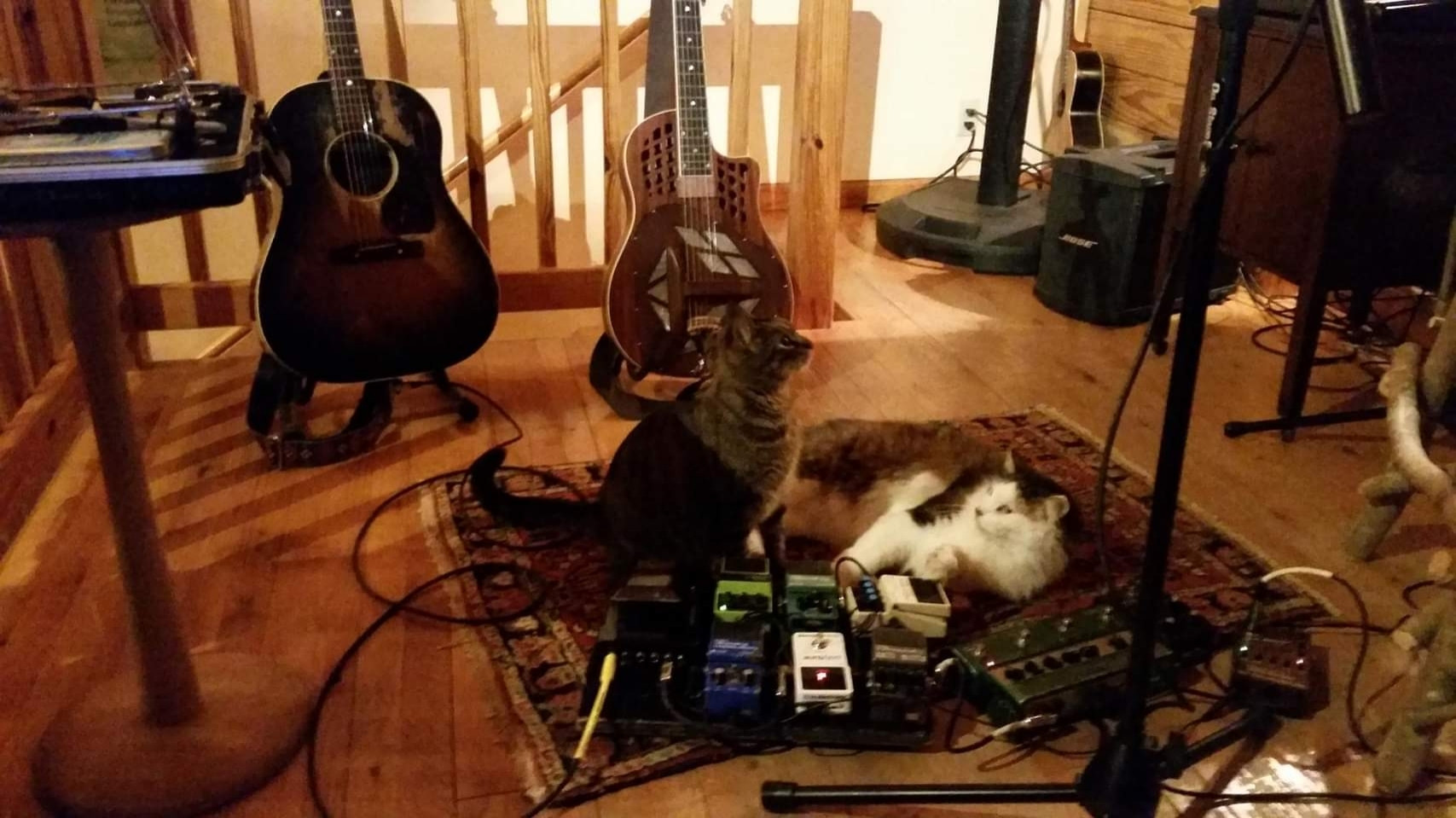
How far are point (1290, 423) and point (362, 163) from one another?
1863mm

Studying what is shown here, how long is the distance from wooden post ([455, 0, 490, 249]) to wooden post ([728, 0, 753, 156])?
56cm

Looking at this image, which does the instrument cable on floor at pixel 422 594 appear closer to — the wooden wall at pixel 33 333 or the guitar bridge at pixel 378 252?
the guitar bridge at pixel 378 252

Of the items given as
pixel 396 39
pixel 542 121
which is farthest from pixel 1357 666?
pixel 396 39

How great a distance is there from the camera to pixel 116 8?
2.39m

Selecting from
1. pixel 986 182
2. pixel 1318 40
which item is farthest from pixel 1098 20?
pixel 1318 40

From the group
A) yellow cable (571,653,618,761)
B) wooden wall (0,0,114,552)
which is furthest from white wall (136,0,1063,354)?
yellow cable (571,653,618,761)

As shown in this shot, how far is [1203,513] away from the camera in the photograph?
1879mm

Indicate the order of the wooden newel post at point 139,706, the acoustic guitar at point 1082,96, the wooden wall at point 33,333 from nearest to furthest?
the wooden newel post at point 139,706
the wooden wall at point 33,333
the acoustic guitar at point 1082,96

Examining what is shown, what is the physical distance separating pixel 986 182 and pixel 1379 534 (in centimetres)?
172

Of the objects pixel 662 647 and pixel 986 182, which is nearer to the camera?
pixel 662 647

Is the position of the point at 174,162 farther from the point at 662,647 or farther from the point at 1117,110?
the point at 1117,110

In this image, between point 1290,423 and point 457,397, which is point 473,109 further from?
point 1290,423

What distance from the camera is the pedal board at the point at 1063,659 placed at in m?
1.36

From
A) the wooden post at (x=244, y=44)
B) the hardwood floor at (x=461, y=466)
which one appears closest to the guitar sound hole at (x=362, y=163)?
the wooden post at (x=244, y=44)
